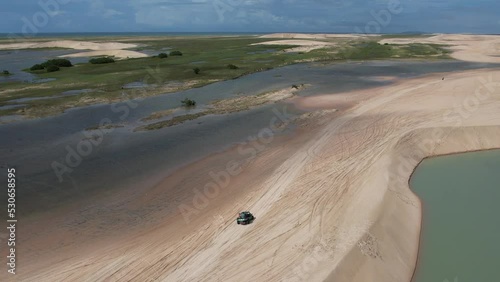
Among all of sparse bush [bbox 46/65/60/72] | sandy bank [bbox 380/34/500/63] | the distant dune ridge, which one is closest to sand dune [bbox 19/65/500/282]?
the distant dune ridge

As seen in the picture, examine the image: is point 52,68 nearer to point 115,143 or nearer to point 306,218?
point 115,143

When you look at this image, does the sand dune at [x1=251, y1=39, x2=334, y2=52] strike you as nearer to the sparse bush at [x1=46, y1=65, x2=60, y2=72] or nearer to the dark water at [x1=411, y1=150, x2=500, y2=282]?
the sparse bush at [x1=46, y1=65, x2=60, y2=72]

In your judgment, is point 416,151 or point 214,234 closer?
point 214,234

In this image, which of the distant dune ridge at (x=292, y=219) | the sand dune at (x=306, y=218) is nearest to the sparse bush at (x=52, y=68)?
the distant dune ridge at (x=292, y=219)

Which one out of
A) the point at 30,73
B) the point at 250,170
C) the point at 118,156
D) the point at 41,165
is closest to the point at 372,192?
the point at 250,170

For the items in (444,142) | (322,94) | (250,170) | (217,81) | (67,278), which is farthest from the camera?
(217,81)

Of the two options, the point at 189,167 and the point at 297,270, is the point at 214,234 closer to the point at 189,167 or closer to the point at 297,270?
the point at 297,270

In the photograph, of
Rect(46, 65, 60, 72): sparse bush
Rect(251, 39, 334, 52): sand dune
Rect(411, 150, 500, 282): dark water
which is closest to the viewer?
Rect(411, 150, 500, 282): dark water
